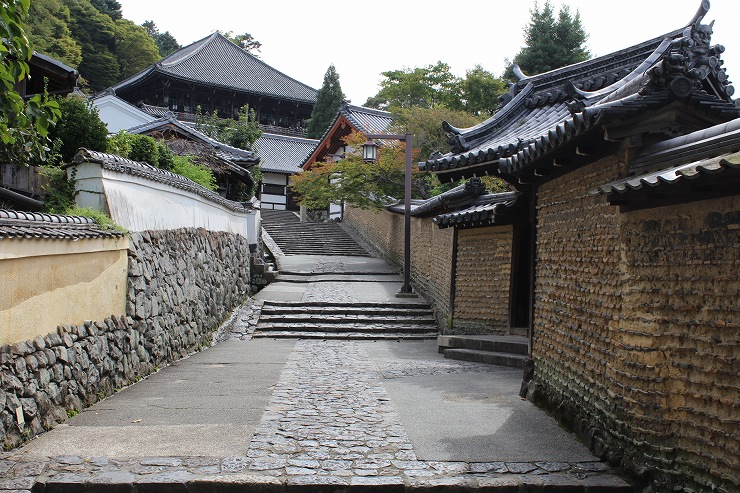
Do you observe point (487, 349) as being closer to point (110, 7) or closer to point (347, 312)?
point (347, 312)

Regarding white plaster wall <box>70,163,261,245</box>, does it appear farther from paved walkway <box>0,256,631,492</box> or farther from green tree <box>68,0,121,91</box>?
green tree <box>68,0,121,91</box>

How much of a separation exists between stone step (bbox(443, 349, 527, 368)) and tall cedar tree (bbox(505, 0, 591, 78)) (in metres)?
22.0

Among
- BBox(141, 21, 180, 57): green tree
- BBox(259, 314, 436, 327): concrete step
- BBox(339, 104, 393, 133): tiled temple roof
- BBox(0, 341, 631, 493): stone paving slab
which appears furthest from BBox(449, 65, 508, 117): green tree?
BBox(141, 21, 180, 57): green tree

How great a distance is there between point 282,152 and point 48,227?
133ft

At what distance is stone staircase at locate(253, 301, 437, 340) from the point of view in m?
15.1

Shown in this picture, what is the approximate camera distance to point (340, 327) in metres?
15.3

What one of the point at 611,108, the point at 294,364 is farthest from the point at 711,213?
the point at 294,364

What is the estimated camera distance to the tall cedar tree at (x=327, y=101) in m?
48.7

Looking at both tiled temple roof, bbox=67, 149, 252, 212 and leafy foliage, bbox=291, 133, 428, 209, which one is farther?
leafy foliage, bbox=291, 133, 428, 209

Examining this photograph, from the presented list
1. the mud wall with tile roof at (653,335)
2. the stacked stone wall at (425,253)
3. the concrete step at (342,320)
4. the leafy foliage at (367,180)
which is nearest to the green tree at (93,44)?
the stacked stone wall at (425,253)

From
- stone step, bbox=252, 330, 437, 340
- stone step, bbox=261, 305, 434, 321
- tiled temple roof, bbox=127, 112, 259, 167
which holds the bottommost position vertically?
stone step, bbox=252, 330, 437, 340

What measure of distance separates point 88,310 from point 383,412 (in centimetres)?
357

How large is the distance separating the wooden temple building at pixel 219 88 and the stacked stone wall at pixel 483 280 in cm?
3286

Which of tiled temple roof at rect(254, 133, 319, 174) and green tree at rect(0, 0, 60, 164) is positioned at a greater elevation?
tiled temple roof at rect(254, 133, 319, 174)
